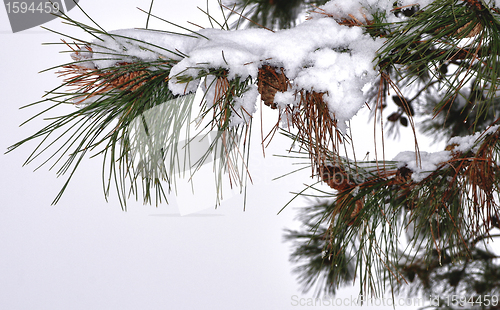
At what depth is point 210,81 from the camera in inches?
12.8

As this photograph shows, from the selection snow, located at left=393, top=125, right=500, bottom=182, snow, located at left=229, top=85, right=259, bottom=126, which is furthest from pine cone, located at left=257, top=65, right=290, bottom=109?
snow, located at left=393, top=125, right=500, bottom=182

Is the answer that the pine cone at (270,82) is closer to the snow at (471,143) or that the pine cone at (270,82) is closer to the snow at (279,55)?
the snow at (279,55)

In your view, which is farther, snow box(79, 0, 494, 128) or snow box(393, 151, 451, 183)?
snow box(393, 151, 451, 183)

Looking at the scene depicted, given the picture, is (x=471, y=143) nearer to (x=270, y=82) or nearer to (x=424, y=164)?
(x=424, y=164)

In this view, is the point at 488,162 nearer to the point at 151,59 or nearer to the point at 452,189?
the point at 452,189

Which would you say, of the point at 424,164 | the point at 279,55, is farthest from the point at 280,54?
the point at 424,164

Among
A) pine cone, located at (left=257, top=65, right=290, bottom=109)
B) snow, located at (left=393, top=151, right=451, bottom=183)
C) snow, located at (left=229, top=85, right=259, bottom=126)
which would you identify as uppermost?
pine cone, located at (left=257, top=65, right=290, bottom=109)

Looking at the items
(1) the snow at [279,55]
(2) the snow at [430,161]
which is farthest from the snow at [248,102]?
(2) the snow at [430,161]

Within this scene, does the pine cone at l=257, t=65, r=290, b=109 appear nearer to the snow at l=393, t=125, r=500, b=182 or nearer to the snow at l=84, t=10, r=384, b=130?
the snow at l=84, t=10, r=384, b=130

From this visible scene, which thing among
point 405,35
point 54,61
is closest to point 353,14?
point 405,35

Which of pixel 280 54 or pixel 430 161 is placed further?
pixel 430 161

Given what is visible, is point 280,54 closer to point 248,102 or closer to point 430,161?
point 248,102

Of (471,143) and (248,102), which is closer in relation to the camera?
(248,102)

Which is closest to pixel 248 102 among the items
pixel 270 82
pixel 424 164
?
pixel 270 82
